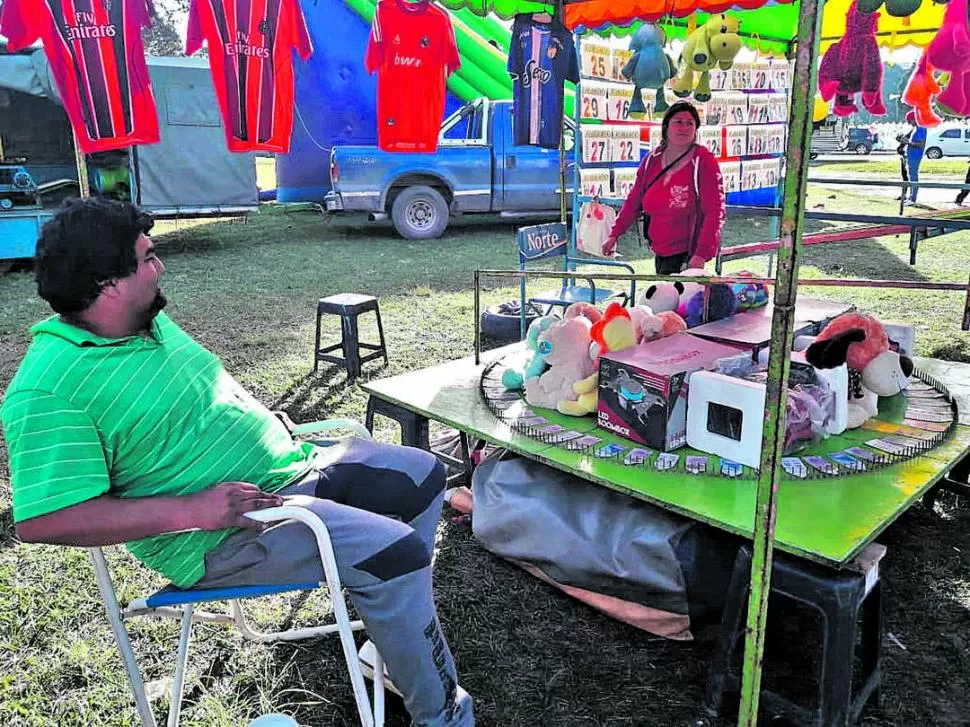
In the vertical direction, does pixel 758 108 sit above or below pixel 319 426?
above

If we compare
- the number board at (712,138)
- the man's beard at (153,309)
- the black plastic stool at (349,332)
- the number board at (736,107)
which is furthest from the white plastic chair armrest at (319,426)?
the number board at (736,107)

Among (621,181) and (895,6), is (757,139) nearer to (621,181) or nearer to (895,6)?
(621,181)

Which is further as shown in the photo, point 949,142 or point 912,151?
point 949,142

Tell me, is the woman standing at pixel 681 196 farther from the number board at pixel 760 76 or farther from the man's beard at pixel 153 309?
the number board at pixel 760 76

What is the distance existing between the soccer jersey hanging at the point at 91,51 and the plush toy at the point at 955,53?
4.00 meters

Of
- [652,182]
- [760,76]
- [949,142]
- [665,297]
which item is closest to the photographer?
[665,297]

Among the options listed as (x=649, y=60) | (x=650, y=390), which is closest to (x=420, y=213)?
(x=649, y=60)

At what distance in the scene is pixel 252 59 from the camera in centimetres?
388

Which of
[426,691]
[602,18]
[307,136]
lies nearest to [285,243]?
[307,136]

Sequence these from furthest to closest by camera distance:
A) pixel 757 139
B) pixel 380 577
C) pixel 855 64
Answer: pixel 757 139, pixel 855 64, pixel 380 577

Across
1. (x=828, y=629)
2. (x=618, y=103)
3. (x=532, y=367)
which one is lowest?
(x=828, y=629)

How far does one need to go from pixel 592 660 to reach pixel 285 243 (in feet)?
27.6

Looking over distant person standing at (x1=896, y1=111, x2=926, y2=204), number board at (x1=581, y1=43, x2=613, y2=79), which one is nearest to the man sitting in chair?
number board at (x1=581, y1=43, x2=613, y2=79)

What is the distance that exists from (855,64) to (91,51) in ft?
14.8
